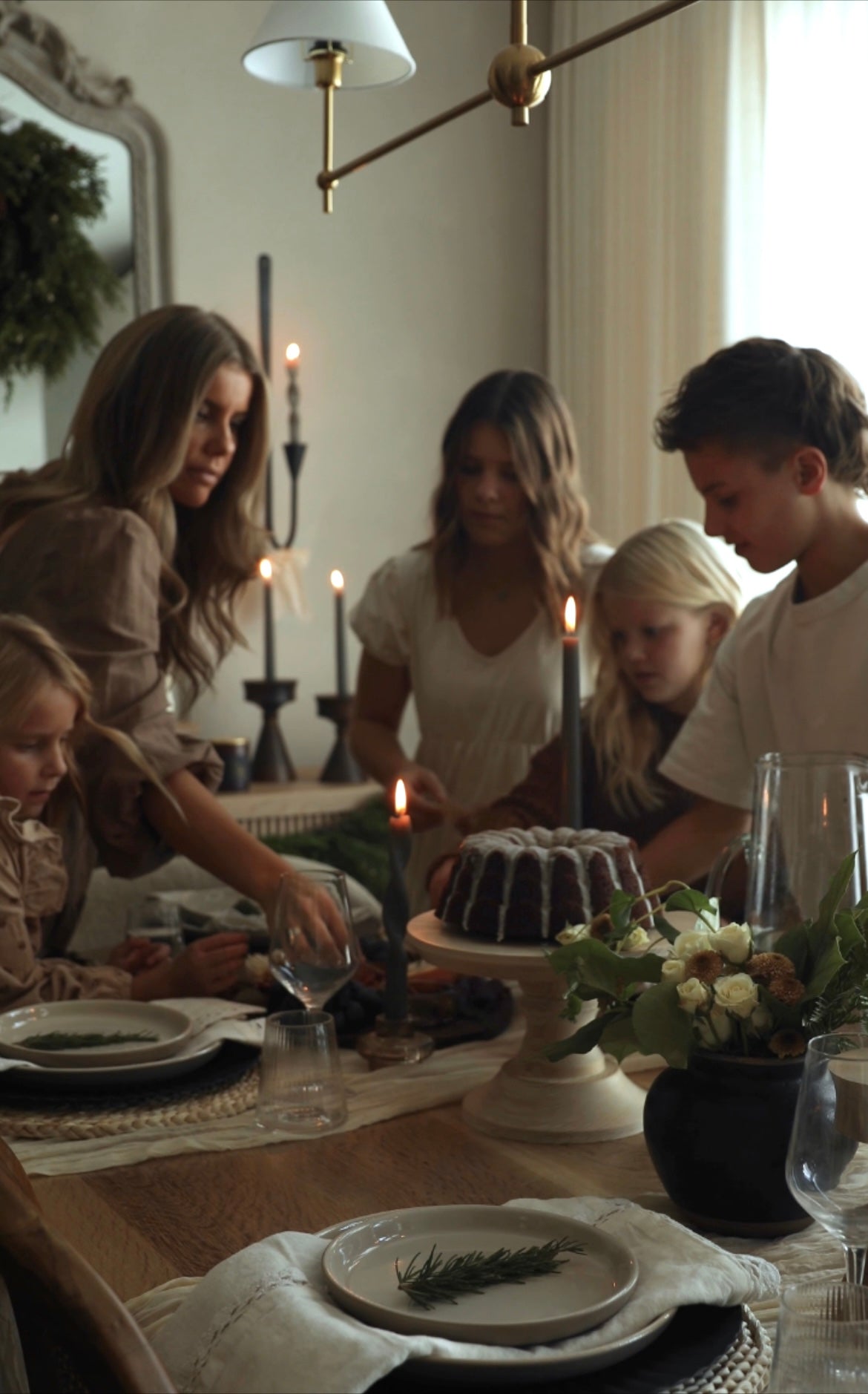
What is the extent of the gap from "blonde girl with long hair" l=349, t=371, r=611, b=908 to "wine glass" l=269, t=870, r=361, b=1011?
Answer: 815mm

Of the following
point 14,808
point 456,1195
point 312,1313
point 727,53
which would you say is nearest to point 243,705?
point 727,53

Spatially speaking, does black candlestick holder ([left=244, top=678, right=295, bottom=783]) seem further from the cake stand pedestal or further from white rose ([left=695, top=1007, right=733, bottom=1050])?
white rose ([left=695, top=1007, right=733, bottom=1050])

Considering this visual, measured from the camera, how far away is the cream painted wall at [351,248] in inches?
140

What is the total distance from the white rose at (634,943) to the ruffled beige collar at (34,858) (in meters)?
0.74

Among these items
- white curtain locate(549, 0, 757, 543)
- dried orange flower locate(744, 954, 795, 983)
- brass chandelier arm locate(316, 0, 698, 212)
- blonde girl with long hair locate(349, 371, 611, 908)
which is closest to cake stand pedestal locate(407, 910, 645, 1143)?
dried orange flower locate(744, 954, 795, 983)

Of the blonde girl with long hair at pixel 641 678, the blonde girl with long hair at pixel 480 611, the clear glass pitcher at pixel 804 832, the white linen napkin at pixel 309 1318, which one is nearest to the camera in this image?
the white linen napkin at pixel 309 1318

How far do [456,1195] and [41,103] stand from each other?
2.99 metres

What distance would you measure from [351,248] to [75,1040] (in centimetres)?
289

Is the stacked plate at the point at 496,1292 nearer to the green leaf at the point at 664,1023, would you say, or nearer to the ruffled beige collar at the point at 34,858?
the green leaf at the point at 664,1023

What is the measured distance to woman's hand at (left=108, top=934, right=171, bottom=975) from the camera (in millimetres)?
1669

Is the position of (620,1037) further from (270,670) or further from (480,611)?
(270,670)

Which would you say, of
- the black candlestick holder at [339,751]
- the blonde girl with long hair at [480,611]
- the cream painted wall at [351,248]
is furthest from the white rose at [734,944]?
the cream painted wall at [351,248]

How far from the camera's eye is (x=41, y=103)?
11.0 ft

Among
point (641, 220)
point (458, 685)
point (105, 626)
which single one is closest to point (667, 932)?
point (105, 626)
